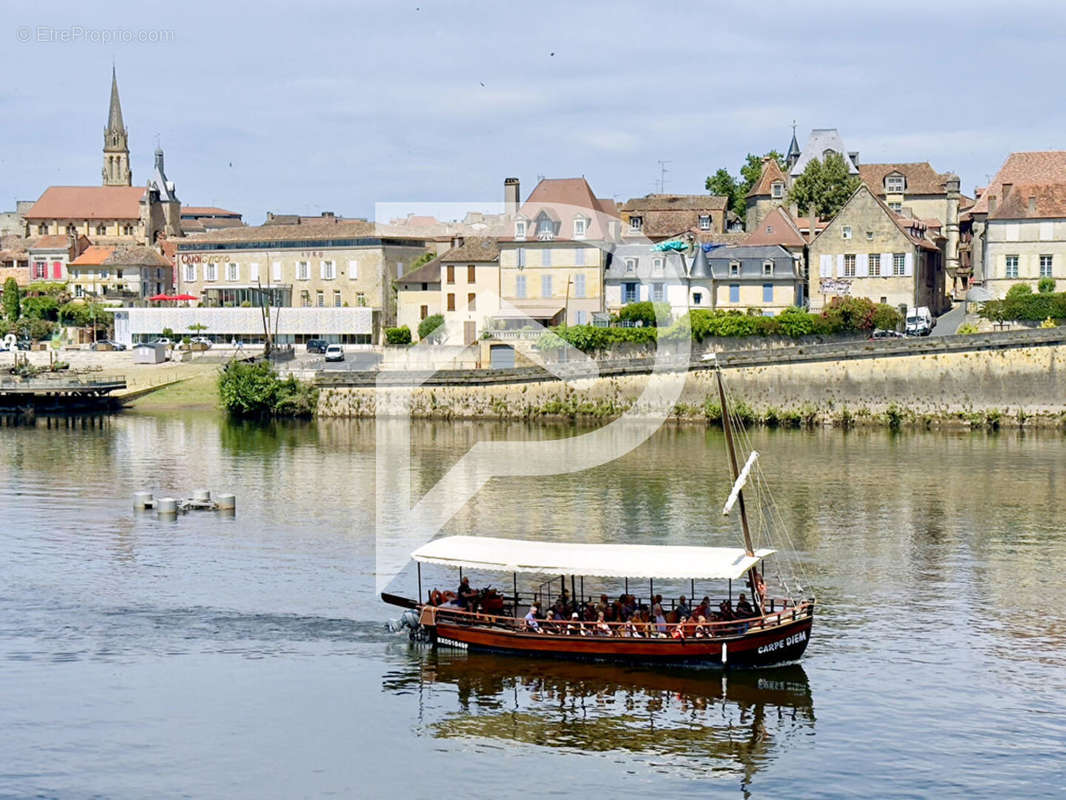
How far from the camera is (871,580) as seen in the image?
43594mm

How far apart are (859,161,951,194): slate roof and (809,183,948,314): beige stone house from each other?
19.0 m

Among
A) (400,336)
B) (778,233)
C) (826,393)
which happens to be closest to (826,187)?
(778,233)

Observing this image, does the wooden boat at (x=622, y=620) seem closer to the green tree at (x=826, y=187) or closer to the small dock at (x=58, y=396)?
the small dock at (x=58, y=396)

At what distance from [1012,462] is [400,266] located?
63.4 metres

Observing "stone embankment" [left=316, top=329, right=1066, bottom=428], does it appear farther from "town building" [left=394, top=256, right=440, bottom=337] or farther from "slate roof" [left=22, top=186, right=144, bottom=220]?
"slate roof" [left=22, top=186, right=144, bottom=220]

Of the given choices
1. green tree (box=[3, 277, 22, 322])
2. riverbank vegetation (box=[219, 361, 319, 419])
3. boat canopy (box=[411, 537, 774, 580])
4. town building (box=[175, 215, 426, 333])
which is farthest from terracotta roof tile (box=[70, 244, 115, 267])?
boat canopy (box=[411, 537, 774, 580])

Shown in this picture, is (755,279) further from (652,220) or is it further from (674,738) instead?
(674,738)

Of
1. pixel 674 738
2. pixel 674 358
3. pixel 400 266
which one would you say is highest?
pixel 400 266

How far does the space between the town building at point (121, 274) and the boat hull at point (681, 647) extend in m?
110

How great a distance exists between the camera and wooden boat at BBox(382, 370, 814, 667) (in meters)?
34.7

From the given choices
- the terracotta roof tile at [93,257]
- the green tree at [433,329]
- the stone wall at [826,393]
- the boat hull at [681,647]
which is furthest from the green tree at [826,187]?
the boat hull at [681,647]

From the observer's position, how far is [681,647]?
34.8 metres

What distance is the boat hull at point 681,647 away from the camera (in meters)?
34.5

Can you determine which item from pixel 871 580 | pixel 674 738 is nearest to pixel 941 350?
pixel 871 580
